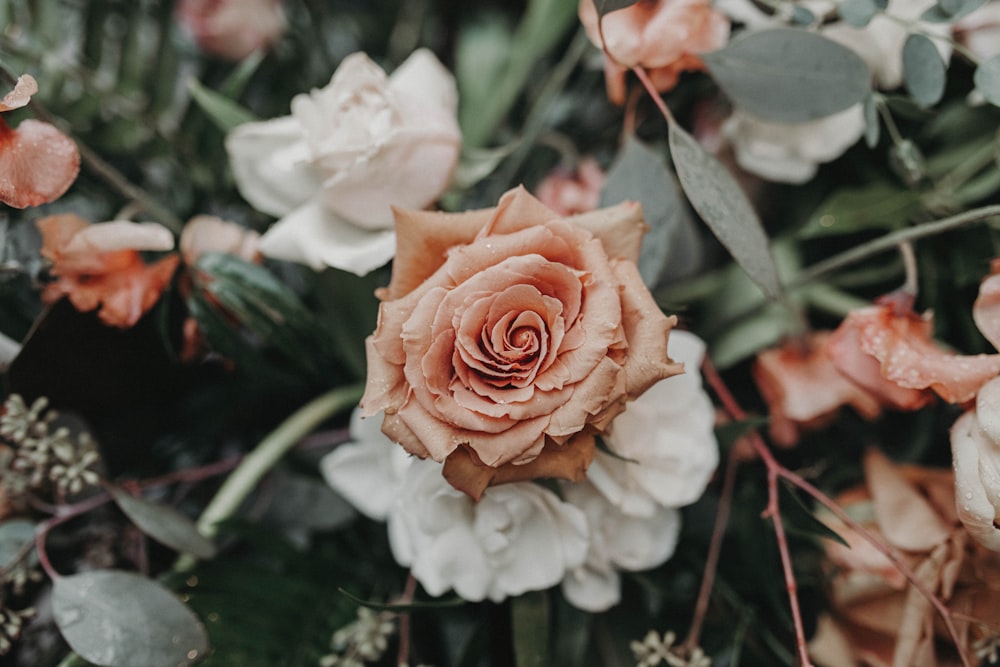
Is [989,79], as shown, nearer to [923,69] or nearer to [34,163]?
[923,69]

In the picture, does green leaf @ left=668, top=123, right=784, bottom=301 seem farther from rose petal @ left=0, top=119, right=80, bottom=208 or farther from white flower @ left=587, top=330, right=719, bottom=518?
rose petal @ left=0, top=119, right=80, bottom=208

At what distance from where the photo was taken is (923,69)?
474 millimetres

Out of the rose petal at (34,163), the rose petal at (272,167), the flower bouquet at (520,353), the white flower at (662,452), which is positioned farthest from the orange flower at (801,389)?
the rose petal at (34,163)

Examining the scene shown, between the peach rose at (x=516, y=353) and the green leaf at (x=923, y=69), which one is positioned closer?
the peach rose at (x=516, y=353)

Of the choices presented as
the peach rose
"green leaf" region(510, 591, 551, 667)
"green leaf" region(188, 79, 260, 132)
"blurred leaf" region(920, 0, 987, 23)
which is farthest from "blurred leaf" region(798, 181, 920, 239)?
"green leaf" region(188, 79, 260, 132)

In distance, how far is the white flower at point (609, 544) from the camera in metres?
0.47

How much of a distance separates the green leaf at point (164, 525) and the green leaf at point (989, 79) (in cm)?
56

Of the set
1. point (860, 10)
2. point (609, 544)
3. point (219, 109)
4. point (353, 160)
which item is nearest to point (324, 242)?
point (353, 160)

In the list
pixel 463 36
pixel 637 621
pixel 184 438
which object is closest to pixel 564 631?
pixel 637 621

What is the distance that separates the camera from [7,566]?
48 centimetres

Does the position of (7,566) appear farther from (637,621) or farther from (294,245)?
(637,621)

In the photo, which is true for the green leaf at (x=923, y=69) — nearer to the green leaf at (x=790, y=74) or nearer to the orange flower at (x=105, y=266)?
the green leaf at (x=790, y=74)

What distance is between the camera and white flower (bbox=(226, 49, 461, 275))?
467mm

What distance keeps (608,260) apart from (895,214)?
26cm
